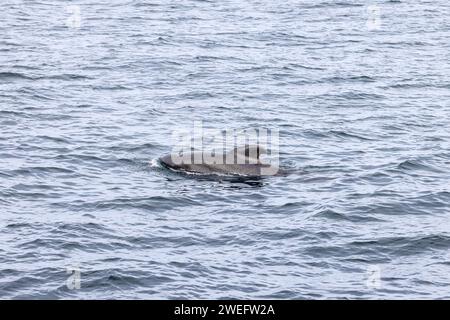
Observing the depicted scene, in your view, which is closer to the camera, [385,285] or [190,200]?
[385,285]

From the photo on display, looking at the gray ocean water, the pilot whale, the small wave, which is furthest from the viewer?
the small wave

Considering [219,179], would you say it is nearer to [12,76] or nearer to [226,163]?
[226,163]

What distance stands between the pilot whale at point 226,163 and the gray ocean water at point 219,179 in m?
0.49

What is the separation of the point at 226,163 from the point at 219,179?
0.56 m

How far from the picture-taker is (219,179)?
28.0 meters

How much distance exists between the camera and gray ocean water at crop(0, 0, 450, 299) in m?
22.1

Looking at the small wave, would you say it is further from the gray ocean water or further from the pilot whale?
the pilot whale

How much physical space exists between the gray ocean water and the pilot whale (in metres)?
0.49

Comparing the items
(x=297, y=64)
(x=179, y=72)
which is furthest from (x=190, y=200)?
(x=297, y=64)

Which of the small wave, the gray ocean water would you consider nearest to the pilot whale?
the gray ocean water

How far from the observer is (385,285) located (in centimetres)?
2139

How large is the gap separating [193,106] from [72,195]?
11204mm
